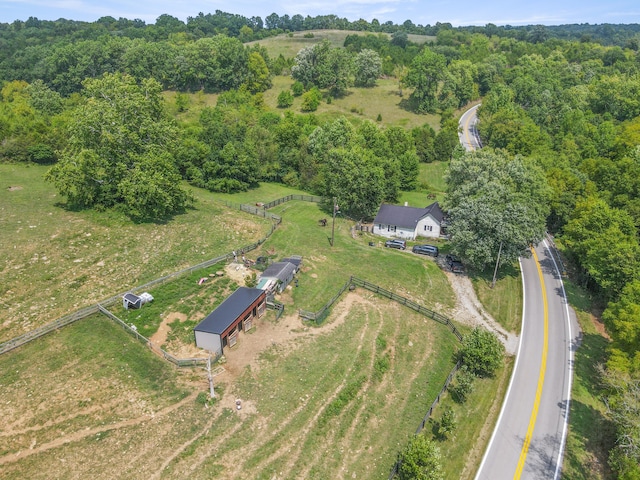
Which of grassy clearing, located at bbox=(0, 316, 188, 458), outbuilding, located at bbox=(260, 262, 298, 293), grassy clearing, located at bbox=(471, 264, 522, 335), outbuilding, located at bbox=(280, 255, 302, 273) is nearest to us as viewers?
grassy clearing, located at bbox=(0, 316, 188, 458)

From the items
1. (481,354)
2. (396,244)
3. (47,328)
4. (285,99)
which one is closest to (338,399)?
(481,354)

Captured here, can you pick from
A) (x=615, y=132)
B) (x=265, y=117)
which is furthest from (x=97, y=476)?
(x=615, y=132)

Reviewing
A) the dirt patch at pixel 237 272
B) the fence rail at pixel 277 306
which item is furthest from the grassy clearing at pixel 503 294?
the dirt patch at pixel 237 272

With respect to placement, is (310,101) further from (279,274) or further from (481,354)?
(481,354)

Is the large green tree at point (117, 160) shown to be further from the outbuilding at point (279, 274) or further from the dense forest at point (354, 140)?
the outbuilding at point (279, 274)

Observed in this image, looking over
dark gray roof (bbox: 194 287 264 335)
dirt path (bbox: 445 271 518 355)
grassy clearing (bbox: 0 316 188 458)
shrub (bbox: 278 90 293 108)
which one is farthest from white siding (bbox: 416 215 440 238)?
shrub (bbox: 278 90 293 108)

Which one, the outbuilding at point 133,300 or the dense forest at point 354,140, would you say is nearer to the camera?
the outbuilding at point 133,300

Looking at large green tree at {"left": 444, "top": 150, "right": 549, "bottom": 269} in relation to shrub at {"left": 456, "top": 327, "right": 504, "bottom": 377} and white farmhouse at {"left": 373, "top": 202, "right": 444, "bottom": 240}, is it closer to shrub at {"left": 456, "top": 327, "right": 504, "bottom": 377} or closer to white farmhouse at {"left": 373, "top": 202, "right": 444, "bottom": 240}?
white farmhouse at {"left": 373, "top": 202, "right": 444, "bottom": 240}
